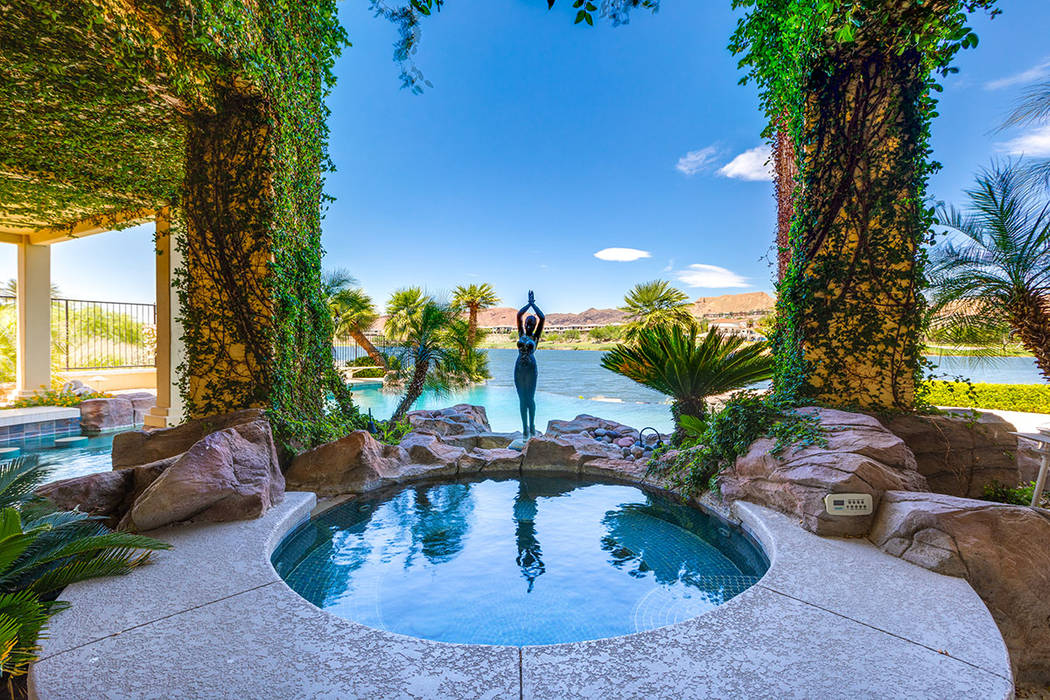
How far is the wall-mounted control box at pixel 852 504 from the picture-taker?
289 centimetres

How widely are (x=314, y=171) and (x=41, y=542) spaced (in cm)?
441

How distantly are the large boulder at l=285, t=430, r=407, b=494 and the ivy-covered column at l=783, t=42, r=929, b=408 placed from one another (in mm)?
4438

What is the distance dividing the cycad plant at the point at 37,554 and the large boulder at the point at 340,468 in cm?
170

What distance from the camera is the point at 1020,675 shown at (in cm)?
214

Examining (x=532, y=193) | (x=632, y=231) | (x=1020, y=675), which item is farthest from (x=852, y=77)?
(x=632, y=231)

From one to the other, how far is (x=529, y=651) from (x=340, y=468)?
332 centimetres

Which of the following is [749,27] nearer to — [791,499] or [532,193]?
[791,499]

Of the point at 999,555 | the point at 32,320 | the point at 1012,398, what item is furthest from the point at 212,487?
the point at 1012,398

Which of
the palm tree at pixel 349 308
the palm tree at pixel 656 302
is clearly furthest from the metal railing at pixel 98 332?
the palm tree at pixel 656 302

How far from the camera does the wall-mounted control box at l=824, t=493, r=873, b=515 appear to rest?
2889 millimetres

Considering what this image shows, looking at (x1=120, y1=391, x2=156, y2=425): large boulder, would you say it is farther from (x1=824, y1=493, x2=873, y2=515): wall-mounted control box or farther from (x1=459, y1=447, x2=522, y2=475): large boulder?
(x1=824, y1=493, x2=873, y2=515): wall-mounted control box

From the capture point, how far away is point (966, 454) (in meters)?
3.78

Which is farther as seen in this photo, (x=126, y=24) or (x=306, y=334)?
(x=306, y=334)

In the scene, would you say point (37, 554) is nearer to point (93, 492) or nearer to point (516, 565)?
point (93, 492)
